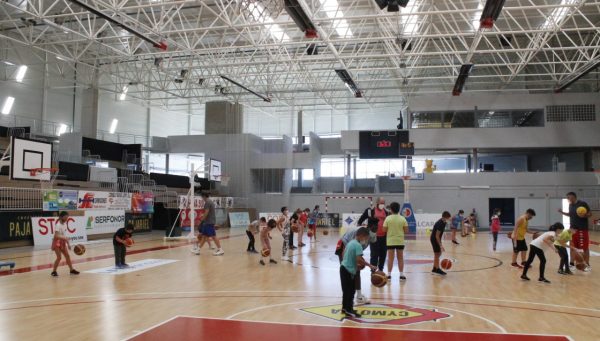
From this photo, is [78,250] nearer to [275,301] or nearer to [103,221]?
[275,301]

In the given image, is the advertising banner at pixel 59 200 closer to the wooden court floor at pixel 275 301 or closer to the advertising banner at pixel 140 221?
the advertising banner at pixel 140 221

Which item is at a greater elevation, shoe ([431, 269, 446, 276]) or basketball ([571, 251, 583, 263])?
basketball ([571, 251, 583, 263])

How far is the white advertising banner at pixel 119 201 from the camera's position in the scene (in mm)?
24130

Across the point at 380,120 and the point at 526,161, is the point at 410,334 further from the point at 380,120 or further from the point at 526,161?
the point at 380,120

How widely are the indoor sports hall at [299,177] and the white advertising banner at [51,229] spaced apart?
11 cm

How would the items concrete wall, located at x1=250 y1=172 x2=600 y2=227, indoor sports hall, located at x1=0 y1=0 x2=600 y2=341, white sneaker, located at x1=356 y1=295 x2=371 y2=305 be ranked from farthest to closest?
concrete wall, located at x1=250 y1=172 x2=600 y2=227
white sneaker, located at x1=356 y1=295 x2=371 y2=305
indoor sports hall, located at x1=0 y1=0 x2=600 y2=341

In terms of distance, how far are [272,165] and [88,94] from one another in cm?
1463

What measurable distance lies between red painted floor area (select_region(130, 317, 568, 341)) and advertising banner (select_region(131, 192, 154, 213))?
66.0 feet

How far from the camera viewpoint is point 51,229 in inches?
802

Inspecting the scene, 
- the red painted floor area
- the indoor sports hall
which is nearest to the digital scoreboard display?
the indoor sports hall

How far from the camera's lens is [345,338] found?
644 centimetres

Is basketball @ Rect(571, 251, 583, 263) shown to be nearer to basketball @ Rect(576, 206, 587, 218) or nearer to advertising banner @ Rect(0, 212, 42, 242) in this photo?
basketball @ Rect(576, 206, 587, 218)

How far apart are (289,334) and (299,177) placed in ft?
132

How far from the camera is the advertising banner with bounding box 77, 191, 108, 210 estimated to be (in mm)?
22094
